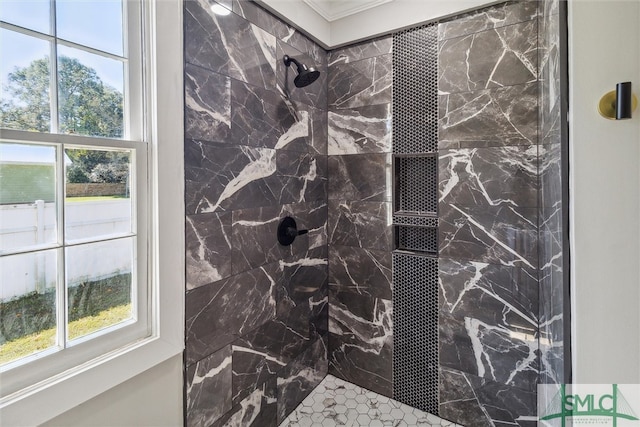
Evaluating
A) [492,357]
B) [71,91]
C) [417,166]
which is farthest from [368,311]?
[71,91]

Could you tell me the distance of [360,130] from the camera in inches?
76.5

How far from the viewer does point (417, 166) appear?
6.12ft

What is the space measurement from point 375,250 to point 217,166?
3.60 ft

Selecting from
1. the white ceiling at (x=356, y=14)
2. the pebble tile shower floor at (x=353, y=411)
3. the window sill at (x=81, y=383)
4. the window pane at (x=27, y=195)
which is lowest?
the pebble tile shower floor at (x=353, y=411)

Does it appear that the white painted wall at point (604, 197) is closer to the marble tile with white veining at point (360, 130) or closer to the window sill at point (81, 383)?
the marble tile with white veining at point (360, 130)

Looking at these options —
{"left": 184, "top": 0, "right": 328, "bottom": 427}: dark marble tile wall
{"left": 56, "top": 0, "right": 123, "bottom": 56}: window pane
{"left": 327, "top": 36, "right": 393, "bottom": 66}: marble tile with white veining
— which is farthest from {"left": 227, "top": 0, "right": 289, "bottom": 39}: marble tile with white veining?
{"left": 56, "top": 0, "right": 123, "bottom": 56}: window pane

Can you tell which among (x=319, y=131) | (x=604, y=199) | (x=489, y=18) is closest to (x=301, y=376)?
(x=319, y=131)

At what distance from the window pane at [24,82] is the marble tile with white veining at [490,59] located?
1.69m

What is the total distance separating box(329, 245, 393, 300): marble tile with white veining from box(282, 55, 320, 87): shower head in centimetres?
105

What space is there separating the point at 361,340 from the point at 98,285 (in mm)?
1536

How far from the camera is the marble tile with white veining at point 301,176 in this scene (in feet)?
5.59

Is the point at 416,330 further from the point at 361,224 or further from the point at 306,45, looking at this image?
the point at 306,45

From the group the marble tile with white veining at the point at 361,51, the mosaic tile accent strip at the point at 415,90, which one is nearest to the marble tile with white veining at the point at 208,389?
the mosaic tile accent strip at the point at 415,90

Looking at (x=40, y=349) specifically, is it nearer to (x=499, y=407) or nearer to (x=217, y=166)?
(x=217, y=166)
